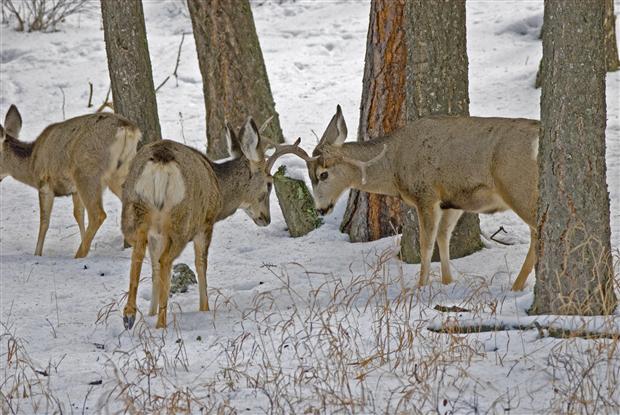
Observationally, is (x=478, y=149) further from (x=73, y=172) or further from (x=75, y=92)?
(x=75, y=92)

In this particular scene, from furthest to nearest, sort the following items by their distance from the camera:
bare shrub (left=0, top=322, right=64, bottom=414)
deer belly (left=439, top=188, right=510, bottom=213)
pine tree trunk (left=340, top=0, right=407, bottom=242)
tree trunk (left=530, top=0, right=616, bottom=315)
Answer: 1. pine tree trunk (left=340, top=0, right=407, bottom=242)
2. deer belly (left=439, top=188, right=510, bottom=213)
3. tree trunk (left=530, top=0, right=616, bottom=315)
4. bare shrub (left=0, top=322, right=64, bottom=414)

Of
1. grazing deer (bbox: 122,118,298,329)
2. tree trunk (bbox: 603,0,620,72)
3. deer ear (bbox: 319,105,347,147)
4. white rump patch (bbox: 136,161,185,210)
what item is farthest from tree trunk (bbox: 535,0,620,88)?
white rump patch (bbox: 136,161,185,210)

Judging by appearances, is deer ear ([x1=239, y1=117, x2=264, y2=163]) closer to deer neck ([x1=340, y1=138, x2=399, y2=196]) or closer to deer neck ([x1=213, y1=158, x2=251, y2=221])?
deer neck ([x1=213, y1=158, x2=251, y2=221])

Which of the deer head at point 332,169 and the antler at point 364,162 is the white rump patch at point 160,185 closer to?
the deer head at point 332,169

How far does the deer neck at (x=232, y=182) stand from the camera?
29.6ft

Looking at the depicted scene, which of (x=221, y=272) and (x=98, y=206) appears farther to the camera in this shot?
(x=98, y=206)

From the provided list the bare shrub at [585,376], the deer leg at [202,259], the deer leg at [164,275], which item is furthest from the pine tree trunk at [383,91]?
the bare shrub at [585,376]

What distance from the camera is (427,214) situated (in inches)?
346

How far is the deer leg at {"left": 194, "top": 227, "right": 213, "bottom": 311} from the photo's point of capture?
28.1 feet

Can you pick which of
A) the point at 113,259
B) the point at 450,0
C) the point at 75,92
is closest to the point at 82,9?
the point at 75,92

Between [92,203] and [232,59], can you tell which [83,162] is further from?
[232,59]

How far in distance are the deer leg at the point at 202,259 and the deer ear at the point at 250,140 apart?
828mm

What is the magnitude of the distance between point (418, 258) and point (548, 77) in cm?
348

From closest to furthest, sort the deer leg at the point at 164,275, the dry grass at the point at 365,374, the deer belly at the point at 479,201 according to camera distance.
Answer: the dry grass at the point at 365,374
the deer leg at the point at 164,275
the deer belly at the point at 479,201
